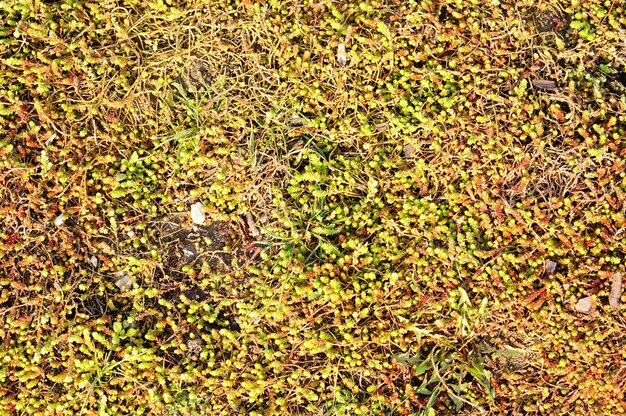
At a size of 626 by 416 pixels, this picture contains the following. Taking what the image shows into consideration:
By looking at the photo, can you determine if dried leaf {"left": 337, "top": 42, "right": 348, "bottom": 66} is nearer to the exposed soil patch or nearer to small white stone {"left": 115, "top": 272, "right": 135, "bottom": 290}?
the exposed soil patch

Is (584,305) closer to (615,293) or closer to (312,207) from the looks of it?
(615,293)

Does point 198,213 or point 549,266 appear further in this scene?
point 198,213

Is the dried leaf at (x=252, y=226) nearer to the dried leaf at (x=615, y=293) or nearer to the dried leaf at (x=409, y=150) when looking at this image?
the dried leaf at (x=409, y=150)

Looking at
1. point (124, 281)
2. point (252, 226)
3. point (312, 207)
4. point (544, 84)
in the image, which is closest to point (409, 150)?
point (312, 207)

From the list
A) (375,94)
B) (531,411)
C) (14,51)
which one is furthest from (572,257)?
(14,51)

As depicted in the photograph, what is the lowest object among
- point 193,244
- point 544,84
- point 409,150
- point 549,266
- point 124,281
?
point 124,281

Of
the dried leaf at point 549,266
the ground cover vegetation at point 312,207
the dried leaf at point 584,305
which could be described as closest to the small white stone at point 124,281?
the ground cover vegetation at point 312,207

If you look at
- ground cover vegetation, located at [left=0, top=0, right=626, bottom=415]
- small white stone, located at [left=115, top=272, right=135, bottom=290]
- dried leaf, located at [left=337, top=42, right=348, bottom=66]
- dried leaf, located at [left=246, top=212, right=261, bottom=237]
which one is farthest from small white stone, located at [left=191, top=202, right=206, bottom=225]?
dried leaf, located at [left=337, top=42, right=348, bottom=66]
